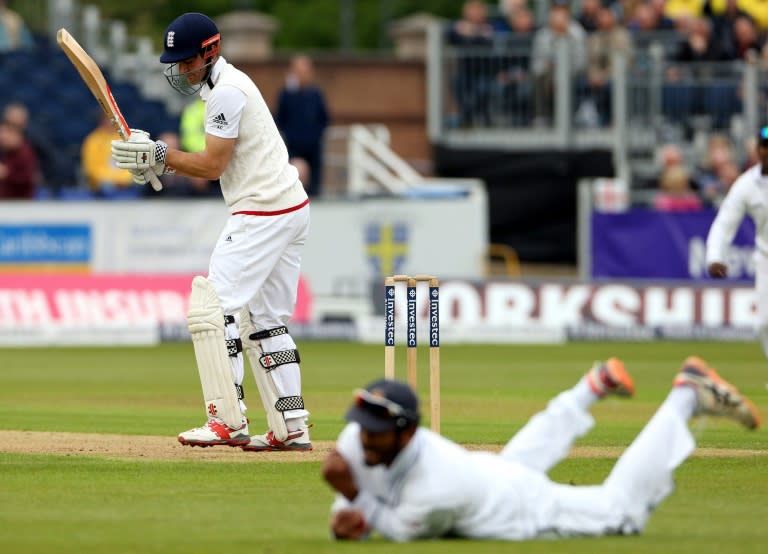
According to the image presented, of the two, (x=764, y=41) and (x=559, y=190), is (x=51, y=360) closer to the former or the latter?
(x=559, y=190)

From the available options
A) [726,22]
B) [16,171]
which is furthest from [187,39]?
[726,22]

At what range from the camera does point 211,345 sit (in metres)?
9.04

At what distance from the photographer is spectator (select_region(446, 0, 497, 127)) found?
24266mm

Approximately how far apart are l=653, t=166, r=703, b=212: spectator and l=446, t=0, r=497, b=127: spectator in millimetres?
3677

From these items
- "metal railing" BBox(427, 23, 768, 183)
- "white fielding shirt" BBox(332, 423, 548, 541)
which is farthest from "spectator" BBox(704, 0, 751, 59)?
"white fielding shirt" BBox(332, 423, 548, 541)

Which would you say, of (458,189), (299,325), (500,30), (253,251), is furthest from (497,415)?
(500,30)

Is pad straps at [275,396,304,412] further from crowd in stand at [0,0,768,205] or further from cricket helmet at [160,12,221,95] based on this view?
crowd in stand at [0,0,768,205]

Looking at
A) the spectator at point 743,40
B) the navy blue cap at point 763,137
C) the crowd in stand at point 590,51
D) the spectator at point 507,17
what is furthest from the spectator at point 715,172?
the navy blue cap at point 763,137

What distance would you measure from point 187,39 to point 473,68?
1558 cm

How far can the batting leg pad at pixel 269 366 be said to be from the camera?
9422 mm

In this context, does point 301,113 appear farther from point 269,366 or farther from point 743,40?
point 269,366

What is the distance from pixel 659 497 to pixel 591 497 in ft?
0.87

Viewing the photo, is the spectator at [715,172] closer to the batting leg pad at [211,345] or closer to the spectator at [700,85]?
the spectator at [700,85]

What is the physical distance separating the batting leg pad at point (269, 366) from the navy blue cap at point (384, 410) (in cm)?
323
